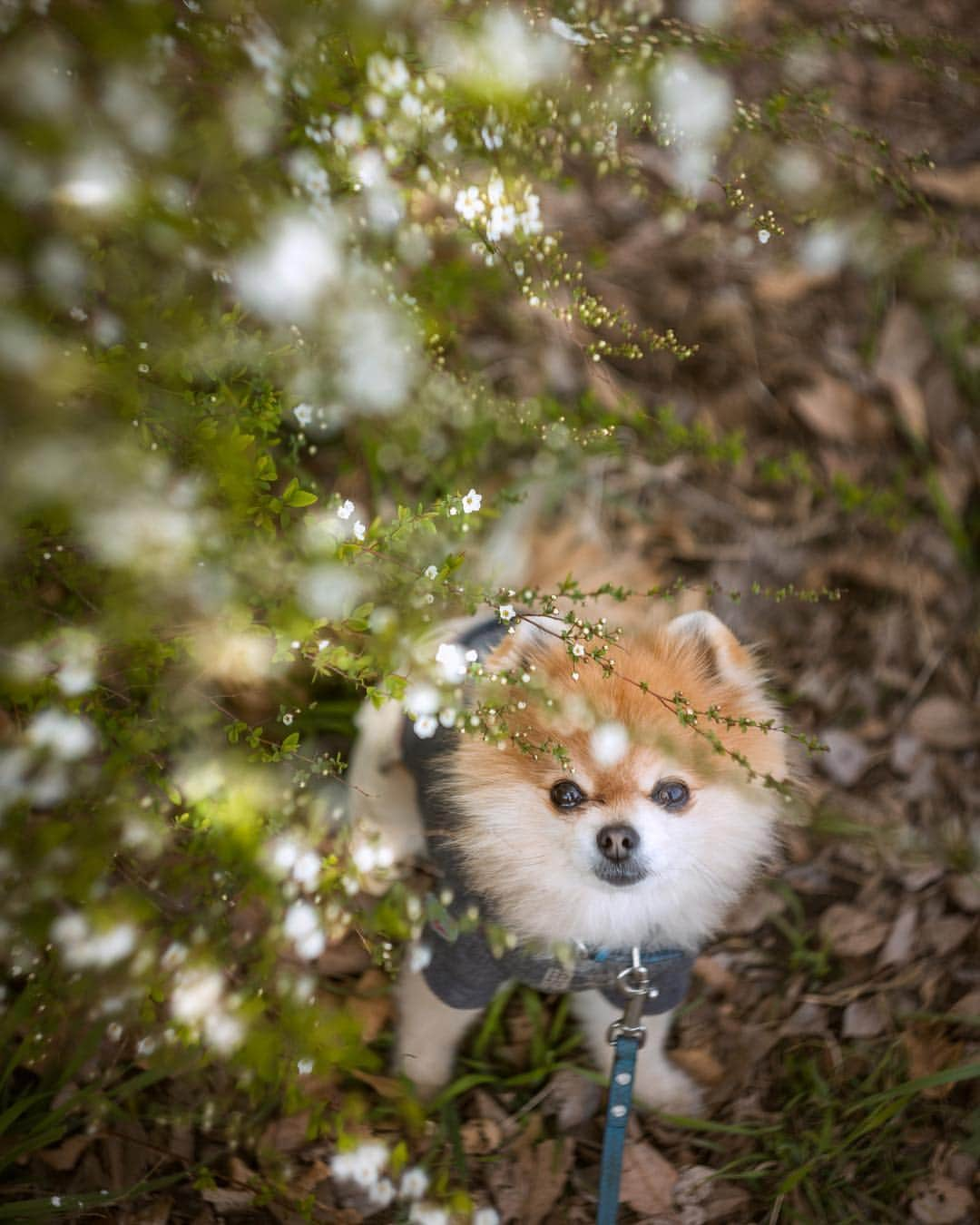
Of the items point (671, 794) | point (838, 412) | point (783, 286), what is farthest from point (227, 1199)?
point (783, 286)

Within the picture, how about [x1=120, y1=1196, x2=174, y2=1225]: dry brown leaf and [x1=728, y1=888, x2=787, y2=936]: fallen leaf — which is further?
[x1=728, y1=888, x2=787, y2=936]: fallen leaf

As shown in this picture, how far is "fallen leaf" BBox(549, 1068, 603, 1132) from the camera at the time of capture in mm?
2613

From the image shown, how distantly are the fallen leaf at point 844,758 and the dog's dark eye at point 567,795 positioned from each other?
145 centimetres

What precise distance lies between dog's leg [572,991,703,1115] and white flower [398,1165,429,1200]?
612 mm

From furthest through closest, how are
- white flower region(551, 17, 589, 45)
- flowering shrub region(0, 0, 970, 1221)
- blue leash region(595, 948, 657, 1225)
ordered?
1. blue leash region(595, 948, 657, 1225)
2. white flower region(551, 17, 589, 45)
3. flowering shrub region(0, 0, 970, 1221)

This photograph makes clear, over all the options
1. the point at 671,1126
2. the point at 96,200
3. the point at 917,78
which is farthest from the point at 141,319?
the point at 917,78

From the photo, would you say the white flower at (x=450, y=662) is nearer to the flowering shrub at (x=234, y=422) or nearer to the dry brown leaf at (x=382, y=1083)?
the flowering shrub at (x=234, y=422)

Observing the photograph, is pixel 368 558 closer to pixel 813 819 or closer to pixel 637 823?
pixel 637 823

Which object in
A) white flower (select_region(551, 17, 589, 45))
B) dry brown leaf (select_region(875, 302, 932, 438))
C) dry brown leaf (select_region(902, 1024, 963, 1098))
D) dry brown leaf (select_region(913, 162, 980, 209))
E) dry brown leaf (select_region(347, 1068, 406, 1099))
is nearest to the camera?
white flower (select_region(551, 17, 589, 45))

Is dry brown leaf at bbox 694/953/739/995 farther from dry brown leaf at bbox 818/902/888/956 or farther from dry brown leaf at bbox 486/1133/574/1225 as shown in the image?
dry brown leaf at bbox 486/1133/574/1225

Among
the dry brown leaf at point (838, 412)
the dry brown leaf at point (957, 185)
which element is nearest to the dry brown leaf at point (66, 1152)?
the dry brown leaf at point (838, 412)

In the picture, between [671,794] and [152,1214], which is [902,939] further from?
[152,1214]

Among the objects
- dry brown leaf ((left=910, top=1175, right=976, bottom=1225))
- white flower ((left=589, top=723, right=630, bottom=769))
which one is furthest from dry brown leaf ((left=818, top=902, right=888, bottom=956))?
white flower ((left=589, top=723, right=630, bottom=769))

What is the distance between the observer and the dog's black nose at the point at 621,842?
1790 mm
